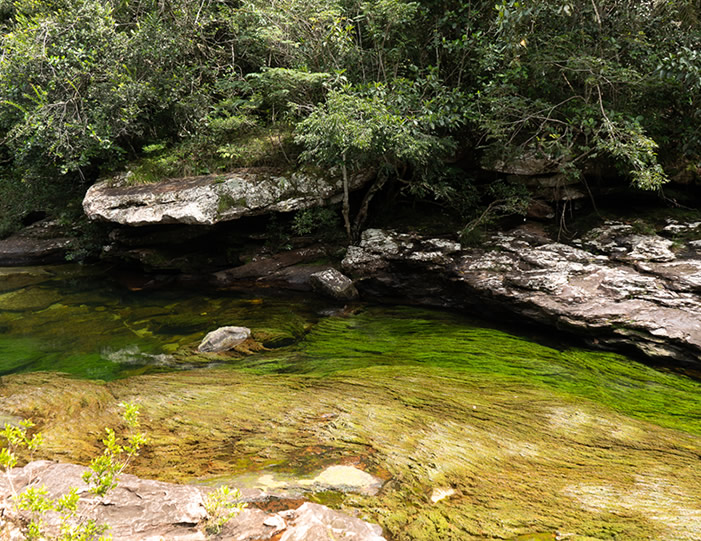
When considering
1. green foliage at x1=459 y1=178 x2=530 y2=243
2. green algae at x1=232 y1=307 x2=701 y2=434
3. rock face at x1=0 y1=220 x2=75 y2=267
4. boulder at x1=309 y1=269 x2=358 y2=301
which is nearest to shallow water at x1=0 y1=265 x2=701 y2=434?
green algae at x1=232 y1=307 x2=701 y2=434

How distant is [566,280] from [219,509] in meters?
5.94

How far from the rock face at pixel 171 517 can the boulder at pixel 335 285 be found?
5849 millimetres

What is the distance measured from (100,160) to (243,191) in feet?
15.8

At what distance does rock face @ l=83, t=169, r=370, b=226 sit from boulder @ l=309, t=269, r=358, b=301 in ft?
5.48

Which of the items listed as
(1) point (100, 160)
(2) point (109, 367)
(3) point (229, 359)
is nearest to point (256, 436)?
(3) point (229, 359)

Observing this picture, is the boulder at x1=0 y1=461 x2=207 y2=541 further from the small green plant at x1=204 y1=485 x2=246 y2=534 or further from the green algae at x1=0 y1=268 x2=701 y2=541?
the green algae at x1=0 y1=268 x2=701 y2=541

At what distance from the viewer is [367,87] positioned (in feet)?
24.2

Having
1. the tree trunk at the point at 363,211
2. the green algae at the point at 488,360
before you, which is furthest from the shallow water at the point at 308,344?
the tree trunk at the point at 363,211

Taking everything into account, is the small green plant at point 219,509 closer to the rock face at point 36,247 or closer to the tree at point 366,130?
the tree at point 366,130

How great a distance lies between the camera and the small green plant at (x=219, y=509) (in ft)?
6.91

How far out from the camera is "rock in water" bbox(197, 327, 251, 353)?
609 cm

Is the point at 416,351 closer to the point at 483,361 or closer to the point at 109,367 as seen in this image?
the point at 483,361

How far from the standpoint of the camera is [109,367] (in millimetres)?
5590

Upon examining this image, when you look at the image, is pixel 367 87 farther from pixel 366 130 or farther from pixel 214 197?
pixel 214 197
